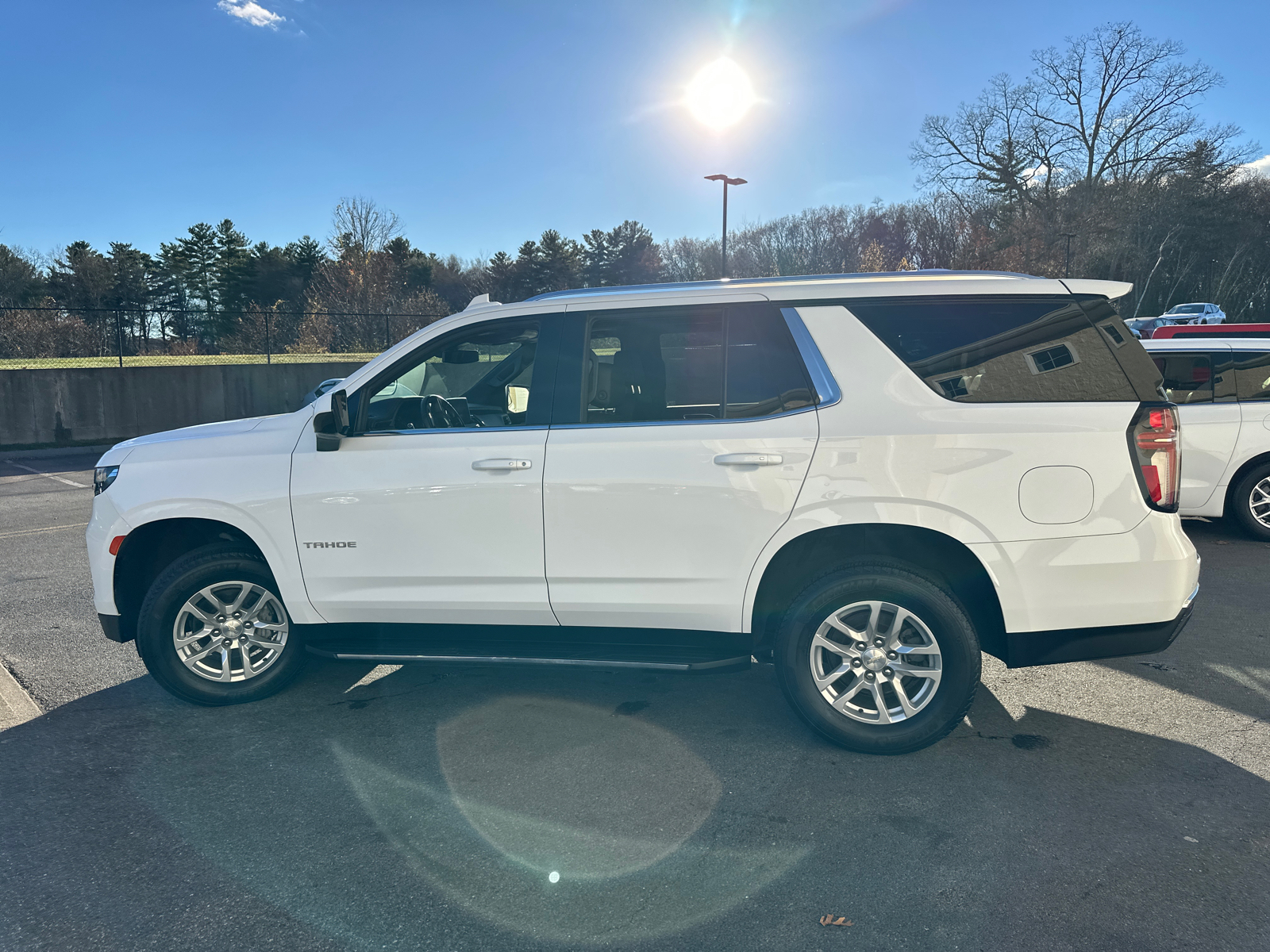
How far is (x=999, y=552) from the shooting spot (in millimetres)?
3443

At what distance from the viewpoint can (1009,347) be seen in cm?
351

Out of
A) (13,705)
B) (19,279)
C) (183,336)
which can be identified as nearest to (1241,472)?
(13,705)

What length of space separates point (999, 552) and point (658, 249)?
262 ft

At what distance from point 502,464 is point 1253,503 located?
23.0ft

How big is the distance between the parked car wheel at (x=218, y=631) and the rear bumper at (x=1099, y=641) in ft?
11.1

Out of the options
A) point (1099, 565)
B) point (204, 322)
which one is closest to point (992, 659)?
point (1099, 565)

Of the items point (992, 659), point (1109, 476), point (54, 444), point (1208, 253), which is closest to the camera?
point (1109, 476)

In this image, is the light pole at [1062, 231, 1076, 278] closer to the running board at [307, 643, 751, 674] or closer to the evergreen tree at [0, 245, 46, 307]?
the running board at [307, 643, 751, 674]

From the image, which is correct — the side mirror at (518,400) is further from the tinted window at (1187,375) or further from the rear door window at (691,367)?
the tinted window at (1187,375)

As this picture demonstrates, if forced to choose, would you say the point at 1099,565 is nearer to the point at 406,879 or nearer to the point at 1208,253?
the point at 406,879

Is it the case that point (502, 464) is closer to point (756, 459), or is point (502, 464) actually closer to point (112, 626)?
point (756, 459)

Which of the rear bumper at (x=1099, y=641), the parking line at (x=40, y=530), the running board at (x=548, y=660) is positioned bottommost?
the parking line at (x=40, y=530)

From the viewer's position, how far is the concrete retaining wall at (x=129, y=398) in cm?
1622

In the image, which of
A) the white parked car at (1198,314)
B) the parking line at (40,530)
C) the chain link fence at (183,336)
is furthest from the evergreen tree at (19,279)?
the white parked car at (1198,314)
